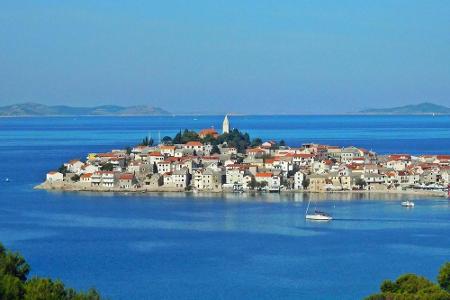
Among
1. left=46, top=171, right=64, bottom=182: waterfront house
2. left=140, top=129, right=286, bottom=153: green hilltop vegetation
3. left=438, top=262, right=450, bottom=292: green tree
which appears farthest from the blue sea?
left=140, top=129, right=286, bottom=153: green hilltop vegetation

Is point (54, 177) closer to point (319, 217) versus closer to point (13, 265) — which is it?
point (319, 217)

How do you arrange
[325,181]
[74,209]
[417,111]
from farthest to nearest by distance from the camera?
1. [417,111]
2. [325,181]
3. [74,209]

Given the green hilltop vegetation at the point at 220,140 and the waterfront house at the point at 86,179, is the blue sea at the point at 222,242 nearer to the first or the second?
the waterfront house at the point at 86,179

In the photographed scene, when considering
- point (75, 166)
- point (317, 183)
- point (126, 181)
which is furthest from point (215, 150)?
point (317, 183)

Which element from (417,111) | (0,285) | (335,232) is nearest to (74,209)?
(335,232)

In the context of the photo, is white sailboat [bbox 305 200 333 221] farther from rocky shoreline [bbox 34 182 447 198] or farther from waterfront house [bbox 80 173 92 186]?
waterfront house [bbox 80 173 92 186]

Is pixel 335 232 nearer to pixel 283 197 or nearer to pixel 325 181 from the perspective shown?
pixel 283 197

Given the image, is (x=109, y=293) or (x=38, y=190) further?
(x=38, y=190)
